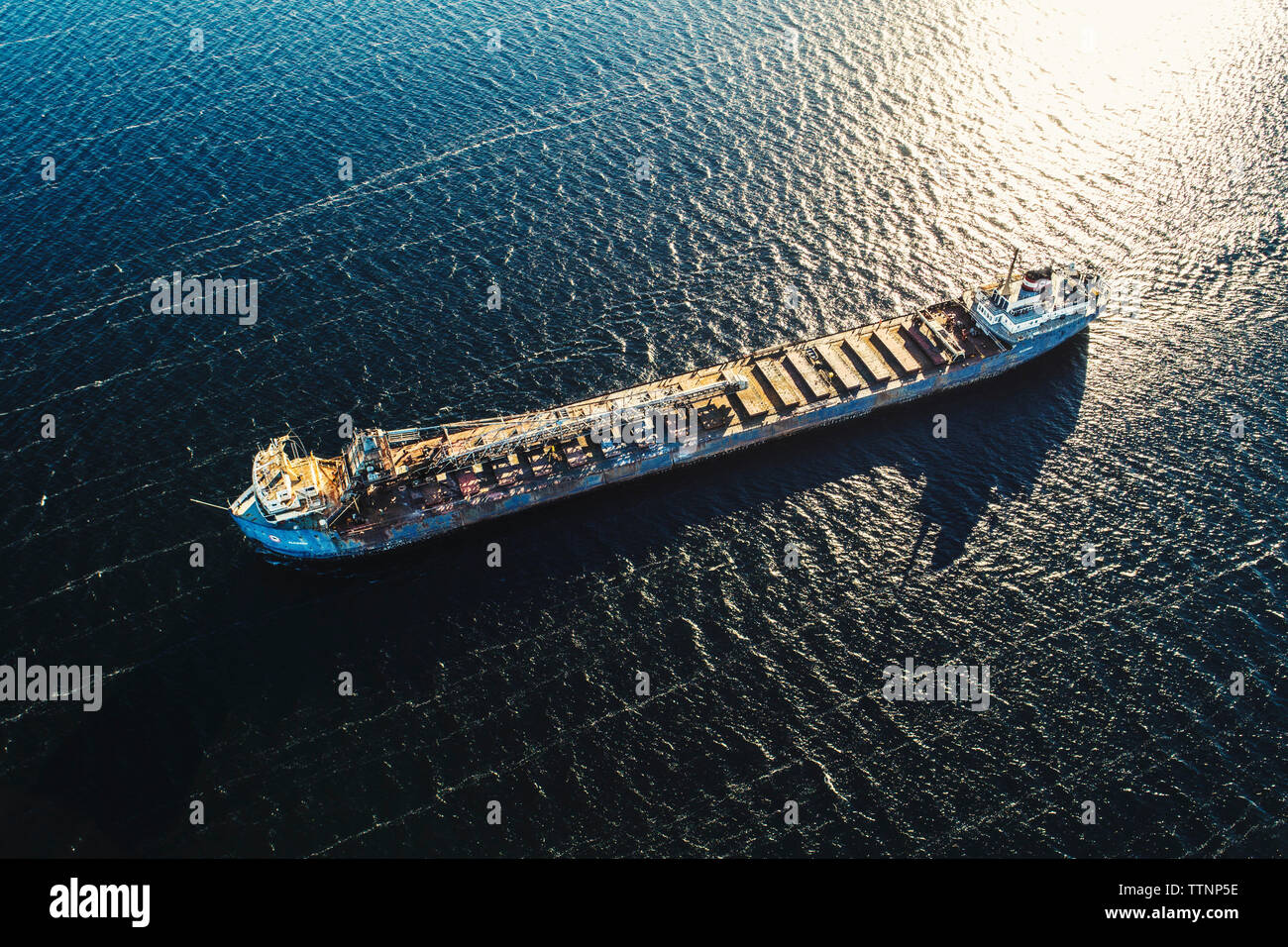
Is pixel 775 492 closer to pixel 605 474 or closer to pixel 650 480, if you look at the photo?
pixel 650 480

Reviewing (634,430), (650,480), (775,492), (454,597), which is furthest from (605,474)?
(454,597)

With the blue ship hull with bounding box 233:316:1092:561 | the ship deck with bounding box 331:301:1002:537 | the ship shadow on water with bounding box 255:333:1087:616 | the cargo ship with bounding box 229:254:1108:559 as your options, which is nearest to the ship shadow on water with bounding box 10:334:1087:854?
the ship shadow on water with bounding box 255:333:1087:616

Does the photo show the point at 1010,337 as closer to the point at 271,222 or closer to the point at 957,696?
the point at 957,696

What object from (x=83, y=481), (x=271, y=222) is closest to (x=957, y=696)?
(x=83, y=481)

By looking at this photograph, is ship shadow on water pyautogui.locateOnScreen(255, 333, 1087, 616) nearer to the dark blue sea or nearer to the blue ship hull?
the dark blue sea

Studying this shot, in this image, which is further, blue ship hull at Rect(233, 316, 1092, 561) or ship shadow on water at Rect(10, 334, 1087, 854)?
blue ship hull at Rect(233, 316, 1092, 561)
